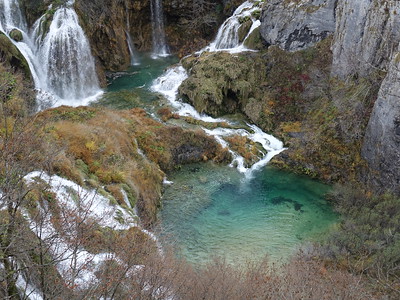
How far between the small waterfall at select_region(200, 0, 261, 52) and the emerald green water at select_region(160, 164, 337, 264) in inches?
463

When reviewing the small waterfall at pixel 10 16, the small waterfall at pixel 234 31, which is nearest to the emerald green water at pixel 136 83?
the small waterfall at pixel 234 31

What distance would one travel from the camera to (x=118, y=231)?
12047 millimetres

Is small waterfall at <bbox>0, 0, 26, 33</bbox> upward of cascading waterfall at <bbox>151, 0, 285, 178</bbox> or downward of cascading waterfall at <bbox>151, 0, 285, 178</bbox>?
upward

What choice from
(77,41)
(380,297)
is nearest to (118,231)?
(380,297)

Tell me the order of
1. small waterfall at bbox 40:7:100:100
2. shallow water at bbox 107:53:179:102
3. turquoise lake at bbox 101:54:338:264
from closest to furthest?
turquoise lake at bbox 101:54:338:264, small waterfall at bbox 40:7:100:100, shallow water at bbox 107:53:179:102

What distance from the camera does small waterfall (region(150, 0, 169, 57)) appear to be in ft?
105

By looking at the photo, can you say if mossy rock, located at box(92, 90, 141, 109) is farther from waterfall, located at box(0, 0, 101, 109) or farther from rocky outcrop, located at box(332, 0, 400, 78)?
rocky outcrop, located at box(332, 0, 400, 78)

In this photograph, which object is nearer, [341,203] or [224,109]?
[341,203]

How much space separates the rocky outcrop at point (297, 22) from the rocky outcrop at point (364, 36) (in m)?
1.53

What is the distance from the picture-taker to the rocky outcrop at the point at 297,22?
78.2 ft

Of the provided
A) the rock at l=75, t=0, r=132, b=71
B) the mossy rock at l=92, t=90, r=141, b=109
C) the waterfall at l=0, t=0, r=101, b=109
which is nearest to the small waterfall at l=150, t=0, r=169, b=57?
the rock at l=75, t=0, r=132, b=71

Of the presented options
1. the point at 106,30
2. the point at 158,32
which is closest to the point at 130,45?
the point at 158,32

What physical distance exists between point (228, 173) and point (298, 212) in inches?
164

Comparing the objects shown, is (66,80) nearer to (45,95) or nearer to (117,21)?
(45,95)
